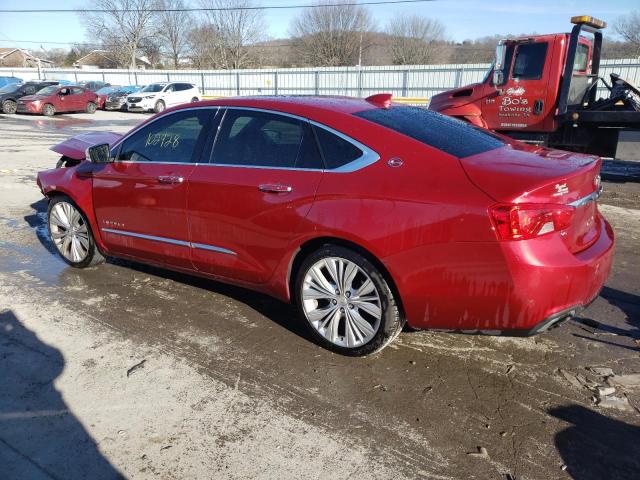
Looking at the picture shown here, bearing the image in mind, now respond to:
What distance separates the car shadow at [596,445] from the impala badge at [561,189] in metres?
1.19

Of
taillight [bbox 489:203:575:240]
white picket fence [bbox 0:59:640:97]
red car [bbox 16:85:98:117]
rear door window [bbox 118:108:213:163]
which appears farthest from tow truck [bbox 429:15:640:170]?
red car [bbox 16:85:98:117]

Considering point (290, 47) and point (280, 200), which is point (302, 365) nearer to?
point (280, 200)

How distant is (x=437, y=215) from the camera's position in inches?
117

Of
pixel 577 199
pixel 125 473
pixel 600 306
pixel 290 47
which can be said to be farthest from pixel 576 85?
pixel 290 47

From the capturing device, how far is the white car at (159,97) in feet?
97.0

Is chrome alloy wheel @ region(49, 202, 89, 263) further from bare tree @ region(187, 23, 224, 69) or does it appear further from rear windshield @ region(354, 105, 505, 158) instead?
bare tree @ region(187, 23, 224, 69)

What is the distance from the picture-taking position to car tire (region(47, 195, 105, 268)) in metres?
5.06

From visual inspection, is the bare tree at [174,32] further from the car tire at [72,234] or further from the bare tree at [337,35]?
the car tire at [72,234]

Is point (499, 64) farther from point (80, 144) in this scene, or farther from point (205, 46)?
point (205, 46)

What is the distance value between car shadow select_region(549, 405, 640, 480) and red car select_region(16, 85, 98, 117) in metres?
29.4

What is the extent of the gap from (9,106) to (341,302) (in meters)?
29.7

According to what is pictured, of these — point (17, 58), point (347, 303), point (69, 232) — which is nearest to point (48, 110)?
point (69, 232)

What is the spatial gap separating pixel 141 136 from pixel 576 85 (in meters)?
8.34

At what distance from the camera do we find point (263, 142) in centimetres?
380
